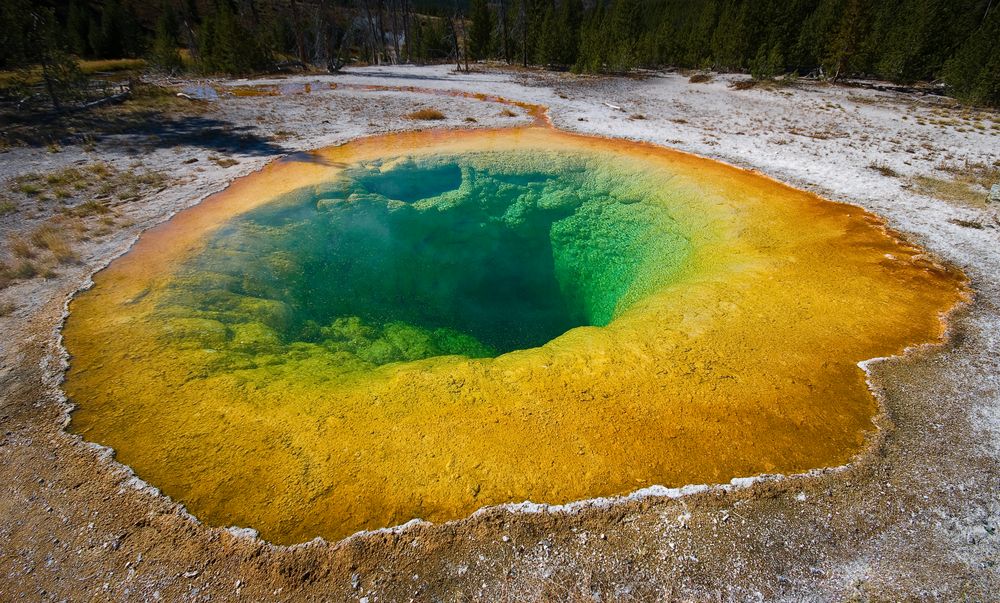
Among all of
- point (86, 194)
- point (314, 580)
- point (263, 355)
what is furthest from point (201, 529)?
point (86, 194)

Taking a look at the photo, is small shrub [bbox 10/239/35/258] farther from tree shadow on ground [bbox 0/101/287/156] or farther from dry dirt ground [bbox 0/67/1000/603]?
tree shadow on ground [bbox 0/101/287/156]

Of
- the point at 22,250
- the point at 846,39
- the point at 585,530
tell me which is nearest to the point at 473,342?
the point at 585,530

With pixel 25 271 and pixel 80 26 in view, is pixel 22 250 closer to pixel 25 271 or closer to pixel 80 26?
pixel 25 271

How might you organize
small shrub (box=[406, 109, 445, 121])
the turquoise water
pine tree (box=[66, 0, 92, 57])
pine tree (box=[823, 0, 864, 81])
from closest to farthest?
1. the turquoise water
2. small shrub (box=[406, 109, 445, 121])
3. pine tree (box=[823, 0, 864, 81])
4. pine tree (box=[66, 0, 92, 57])

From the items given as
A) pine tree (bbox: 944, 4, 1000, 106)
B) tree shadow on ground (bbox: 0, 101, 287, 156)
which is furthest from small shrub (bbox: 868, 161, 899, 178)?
tree shadow on ground (bbox: 0, 101, 287, 156)

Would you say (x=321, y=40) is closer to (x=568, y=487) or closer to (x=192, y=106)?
(x=192, y=106)

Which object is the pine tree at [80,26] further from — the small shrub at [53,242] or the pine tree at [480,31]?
the small shrub at [53,242]
